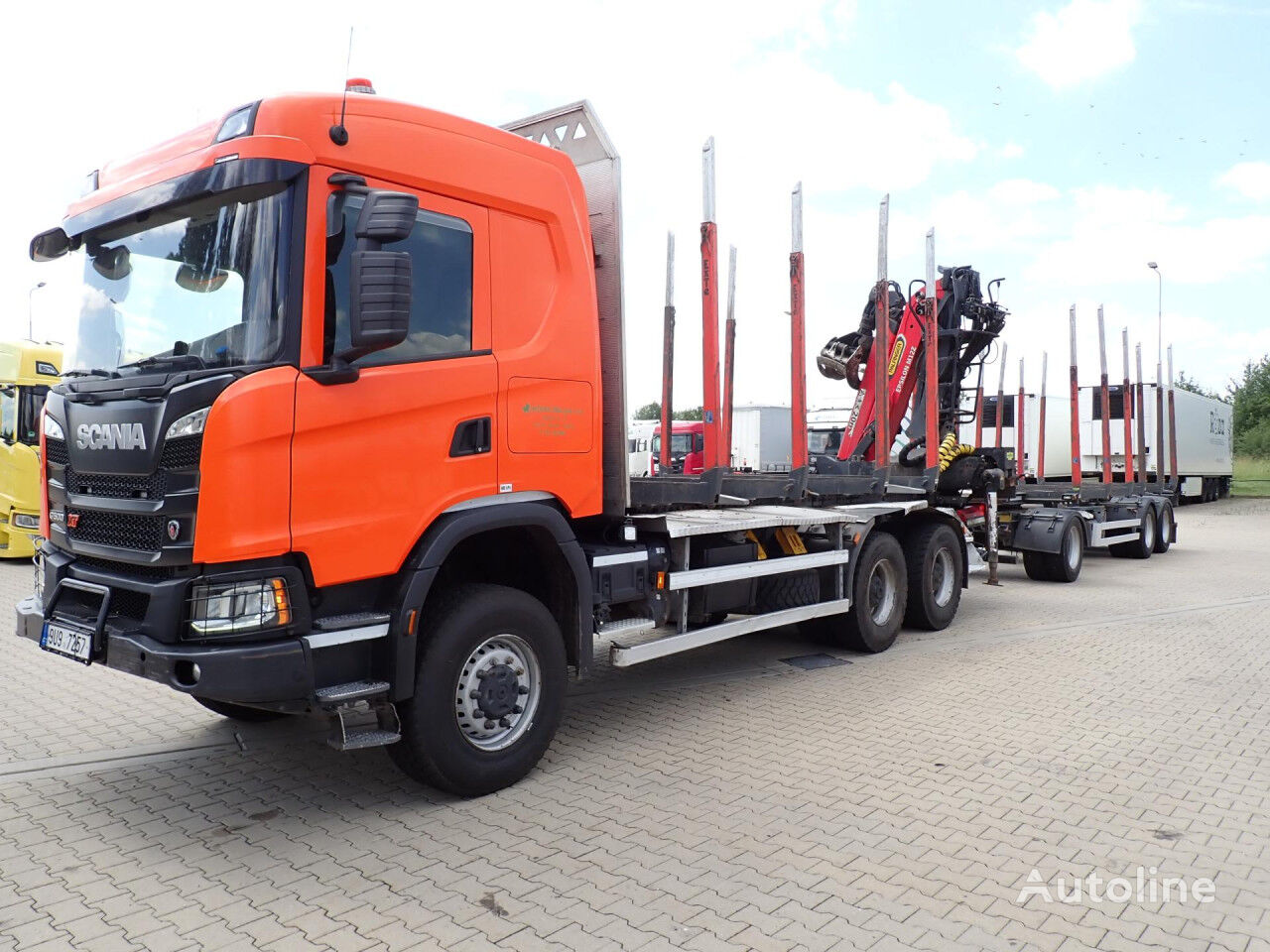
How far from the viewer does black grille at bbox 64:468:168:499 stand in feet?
12.2

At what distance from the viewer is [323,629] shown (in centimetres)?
385

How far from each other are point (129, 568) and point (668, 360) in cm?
619

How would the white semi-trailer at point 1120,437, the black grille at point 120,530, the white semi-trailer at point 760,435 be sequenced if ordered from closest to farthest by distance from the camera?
the black grille at point 120,530 < the white semi-trailer at point 1120,437 < the white semi-trailer at point 760,435

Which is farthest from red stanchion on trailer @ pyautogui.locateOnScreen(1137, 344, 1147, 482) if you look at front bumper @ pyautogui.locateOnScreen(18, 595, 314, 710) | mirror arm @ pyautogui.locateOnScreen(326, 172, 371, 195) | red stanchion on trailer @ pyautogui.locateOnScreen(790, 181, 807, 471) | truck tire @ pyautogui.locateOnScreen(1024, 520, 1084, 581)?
front bumper @ pyautogui.locateOnScreen(18, 595, 314, 710)

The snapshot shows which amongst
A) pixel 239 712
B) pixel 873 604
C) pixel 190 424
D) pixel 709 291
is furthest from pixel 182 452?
pixel 873 604

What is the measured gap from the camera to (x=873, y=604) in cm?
802

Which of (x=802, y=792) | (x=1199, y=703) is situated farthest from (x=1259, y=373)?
(x=802, y=792)

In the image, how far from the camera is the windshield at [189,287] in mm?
3773

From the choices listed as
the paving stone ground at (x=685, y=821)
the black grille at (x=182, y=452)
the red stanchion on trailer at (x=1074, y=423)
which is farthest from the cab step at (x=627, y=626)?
the red stanchion on trailer at (x=1074, y=423)

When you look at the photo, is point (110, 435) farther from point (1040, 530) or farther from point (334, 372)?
point (1040, 530)

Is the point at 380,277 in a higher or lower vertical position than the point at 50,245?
lower

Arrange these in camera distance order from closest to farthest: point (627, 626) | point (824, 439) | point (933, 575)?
point (627, 626), point (933, 575), point (824, 439)

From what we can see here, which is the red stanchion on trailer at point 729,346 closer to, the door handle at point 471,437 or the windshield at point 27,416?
the door handle at point 471,437

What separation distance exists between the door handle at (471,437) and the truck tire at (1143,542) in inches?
596
